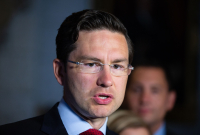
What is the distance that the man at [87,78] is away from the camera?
5.54 feet

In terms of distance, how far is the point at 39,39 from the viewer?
3.16 metres

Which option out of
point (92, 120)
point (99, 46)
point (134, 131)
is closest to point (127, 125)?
point (134, 131)

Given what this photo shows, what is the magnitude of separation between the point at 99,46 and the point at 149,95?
5.75 ft

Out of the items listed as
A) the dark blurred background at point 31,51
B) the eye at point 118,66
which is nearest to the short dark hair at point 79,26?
the eye at point 118,66

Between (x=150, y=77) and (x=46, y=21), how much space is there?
141 cm

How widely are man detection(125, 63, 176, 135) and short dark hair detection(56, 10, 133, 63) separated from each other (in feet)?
4.94

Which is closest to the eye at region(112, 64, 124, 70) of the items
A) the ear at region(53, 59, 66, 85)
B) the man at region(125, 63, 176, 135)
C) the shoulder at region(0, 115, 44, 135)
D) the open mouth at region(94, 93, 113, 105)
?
the open mouth at region(94, 93, 113, 105)

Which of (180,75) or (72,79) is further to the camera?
(180,75)

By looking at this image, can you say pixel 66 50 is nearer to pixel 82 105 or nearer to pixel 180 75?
pixel 82 105

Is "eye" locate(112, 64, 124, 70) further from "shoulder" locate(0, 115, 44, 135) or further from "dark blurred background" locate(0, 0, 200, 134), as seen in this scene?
"dark blurred background" locate(0, 0, 200, 134)

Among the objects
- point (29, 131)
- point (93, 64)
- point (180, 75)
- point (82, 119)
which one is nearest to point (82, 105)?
point (82, 119)

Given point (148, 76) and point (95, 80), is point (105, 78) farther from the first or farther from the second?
point (148, 76)

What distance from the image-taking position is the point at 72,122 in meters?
1.76

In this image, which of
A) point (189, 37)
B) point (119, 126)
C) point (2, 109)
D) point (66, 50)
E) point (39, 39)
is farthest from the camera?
point (189, 37)
